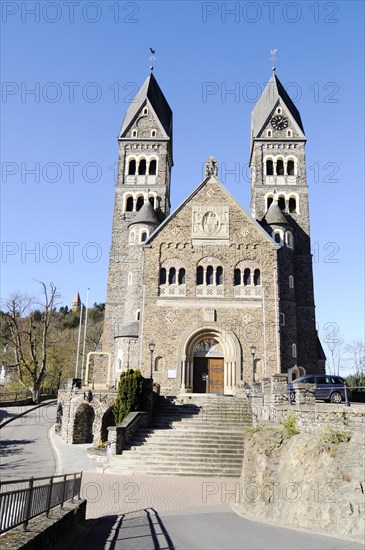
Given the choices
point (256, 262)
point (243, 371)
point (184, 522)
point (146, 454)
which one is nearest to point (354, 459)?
point (184, 522)

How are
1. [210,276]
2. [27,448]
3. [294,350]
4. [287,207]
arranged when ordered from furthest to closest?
[287,207] < [210,276] < [294,350] < [27,448]

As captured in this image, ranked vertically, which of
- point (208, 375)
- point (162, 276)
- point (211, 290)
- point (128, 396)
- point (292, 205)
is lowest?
point (128, 396)

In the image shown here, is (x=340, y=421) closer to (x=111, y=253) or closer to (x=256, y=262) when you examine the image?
(x=256, y=262)

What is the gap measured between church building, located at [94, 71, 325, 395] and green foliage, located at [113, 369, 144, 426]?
3.92m

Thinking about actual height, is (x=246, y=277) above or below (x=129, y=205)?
below

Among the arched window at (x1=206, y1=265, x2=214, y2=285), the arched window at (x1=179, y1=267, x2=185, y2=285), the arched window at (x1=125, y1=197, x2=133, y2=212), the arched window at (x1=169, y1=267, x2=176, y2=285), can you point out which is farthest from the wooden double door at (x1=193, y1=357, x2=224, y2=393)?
the arched window at (x1=125, y1=197, x2=133, y2=212)

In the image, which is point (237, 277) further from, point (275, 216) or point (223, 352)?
point (275, 216)

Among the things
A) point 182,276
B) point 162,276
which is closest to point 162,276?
point 162,276

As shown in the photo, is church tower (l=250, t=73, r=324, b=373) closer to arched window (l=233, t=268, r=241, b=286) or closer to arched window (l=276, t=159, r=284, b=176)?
arched window (l=276, t=159, r=284, b=176)

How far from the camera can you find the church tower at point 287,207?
111 feet

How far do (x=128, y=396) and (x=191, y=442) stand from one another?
176 inches

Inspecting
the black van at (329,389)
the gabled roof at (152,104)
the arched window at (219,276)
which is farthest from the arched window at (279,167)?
the black van at (329,389)

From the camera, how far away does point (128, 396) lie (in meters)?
24.0

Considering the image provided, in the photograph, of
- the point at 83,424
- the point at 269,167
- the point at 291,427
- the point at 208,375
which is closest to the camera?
the point at 291,427
